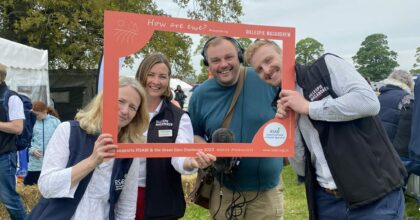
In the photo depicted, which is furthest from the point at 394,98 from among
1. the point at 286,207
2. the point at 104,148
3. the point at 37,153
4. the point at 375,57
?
the point at 375,57

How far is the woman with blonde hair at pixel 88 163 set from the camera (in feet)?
6.66

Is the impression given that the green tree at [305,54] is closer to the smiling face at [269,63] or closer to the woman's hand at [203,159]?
the smiling face at [269,63]

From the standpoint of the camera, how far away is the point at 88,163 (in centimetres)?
201

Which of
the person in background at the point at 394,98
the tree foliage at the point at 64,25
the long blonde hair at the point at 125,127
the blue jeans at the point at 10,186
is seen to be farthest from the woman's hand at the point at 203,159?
the tree foliage at the point at 64,25

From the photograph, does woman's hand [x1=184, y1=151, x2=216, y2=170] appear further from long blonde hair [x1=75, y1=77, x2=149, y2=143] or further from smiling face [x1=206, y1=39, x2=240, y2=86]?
smiling face [x1=206, y1=39, x2=240, y2=86]

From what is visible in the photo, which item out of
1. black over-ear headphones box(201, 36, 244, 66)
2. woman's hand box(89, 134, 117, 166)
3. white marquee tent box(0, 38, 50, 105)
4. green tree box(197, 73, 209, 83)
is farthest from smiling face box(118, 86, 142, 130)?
white marquee tent box(0, 38, 50, 105)

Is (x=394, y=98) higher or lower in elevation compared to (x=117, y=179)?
higher

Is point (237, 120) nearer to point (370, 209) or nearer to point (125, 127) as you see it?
point (125, 127)

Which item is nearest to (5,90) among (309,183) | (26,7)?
(309,183)

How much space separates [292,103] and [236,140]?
406 millimetres

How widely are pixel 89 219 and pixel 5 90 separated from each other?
129 inches

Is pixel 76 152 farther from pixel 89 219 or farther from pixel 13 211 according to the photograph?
pixel 13 211

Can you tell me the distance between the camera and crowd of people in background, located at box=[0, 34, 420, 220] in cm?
204

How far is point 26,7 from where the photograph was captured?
655 inches
